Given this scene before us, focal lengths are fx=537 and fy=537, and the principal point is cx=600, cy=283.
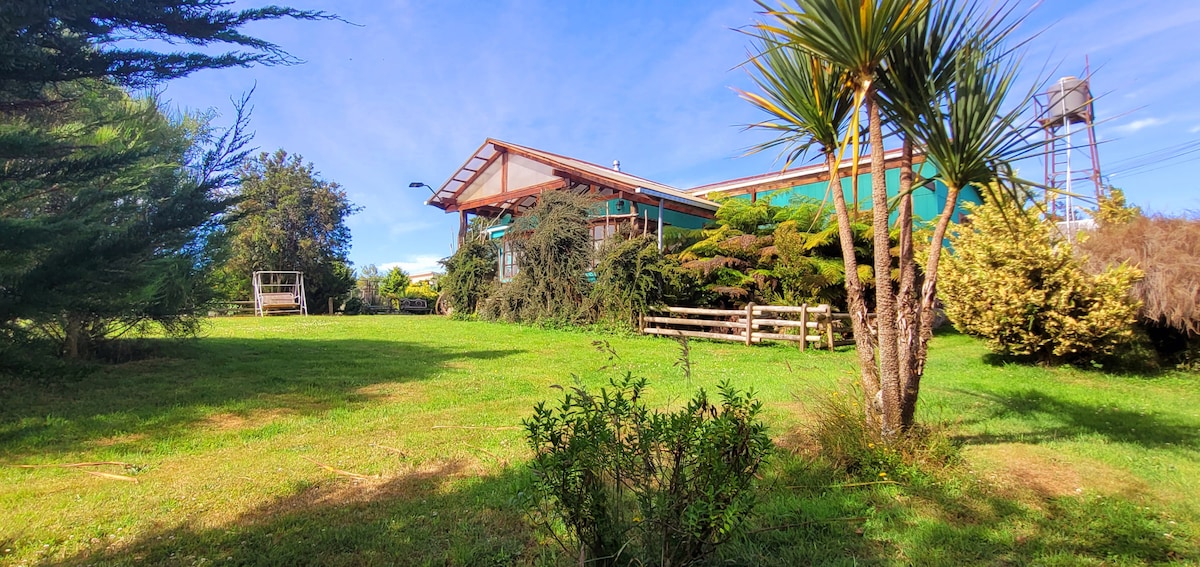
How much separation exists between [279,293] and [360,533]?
25.5 m

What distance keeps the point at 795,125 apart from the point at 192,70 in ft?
17.6

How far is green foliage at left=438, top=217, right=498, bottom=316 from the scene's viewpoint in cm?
1908

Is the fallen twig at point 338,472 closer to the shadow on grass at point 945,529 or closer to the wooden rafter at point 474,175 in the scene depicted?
the shadow on grass at point 945,529

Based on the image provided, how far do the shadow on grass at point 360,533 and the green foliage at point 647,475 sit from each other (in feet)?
1.82

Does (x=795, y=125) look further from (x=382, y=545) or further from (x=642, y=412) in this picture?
(x=382, y=545)

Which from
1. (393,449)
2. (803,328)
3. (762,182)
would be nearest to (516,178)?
(762,182)

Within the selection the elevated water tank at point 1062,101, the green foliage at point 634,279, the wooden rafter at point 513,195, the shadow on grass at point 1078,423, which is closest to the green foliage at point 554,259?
the green foliage at point 634,279

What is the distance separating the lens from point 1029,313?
8.15 metres

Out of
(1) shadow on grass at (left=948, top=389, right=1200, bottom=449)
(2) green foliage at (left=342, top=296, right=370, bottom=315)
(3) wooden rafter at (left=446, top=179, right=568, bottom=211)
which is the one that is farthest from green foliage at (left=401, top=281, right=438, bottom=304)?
(1) shadow on grass at (left=948, top=389, right=1200, bottom=449)

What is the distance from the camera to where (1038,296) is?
797cm

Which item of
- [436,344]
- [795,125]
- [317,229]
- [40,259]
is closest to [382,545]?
[795,125]

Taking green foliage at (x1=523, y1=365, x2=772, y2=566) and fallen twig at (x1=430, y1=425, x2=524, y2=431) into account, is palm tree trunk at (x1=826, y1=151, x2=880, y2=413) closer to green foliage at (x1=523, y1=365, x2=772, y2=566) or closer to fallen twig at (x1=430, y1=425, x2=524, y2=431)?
green foliage at (x1=523, y1=365, x2=772, y2=566)

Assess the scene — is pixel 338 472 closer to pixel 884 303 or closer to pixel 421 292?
pixel 884 303

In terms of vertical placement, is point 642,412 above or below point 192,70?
below
